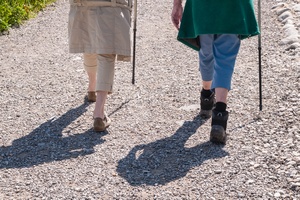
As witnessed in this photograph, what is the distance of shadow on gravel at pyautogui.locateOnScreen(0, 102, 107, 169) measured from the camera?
5109 millimetres

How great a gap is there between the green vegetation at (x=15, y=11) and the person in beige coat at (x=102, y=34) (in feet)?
13.3

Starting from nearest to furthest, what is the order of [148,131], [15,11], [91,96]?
1. [148,131]
2. [91,96]
3. [15,11]

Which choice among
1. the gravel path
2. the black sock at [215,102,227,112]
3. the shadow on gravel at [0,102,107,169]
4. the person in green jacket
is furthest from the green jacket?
the shadow on gravel at [0,102,107,169]

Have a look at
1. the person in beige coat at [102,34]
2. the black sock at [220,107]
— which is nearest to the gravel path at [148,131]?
the black sock at [220,107]

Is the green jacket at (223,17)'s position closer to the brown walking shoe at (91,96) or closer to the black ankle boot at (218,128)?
the black ankle boot at (218,128)

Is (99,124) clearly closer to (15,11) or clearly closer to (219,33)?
(219,33)

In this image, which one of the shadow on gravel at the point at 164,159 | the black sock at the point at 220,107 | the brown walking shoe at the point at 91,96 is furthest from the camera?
the brown walking shoe at the point at 91,96

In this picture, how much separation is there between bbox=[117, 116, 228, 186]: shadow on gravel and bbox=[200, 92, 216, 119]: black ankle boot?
378 mm

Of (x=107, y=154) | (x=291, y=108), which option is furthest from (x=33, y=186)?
(x=291, y=108)

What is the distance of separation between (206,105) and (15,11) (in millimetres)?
5006

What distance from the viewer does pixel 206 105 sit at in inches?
234

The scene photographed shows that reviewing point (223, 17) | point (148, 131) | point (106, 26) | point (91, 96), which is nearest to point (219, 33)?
point (223, 17)

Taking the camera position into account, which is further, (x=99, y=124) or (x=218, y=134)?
(x=99, y=124)

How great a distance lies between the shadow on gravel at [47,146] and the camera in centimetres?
511
